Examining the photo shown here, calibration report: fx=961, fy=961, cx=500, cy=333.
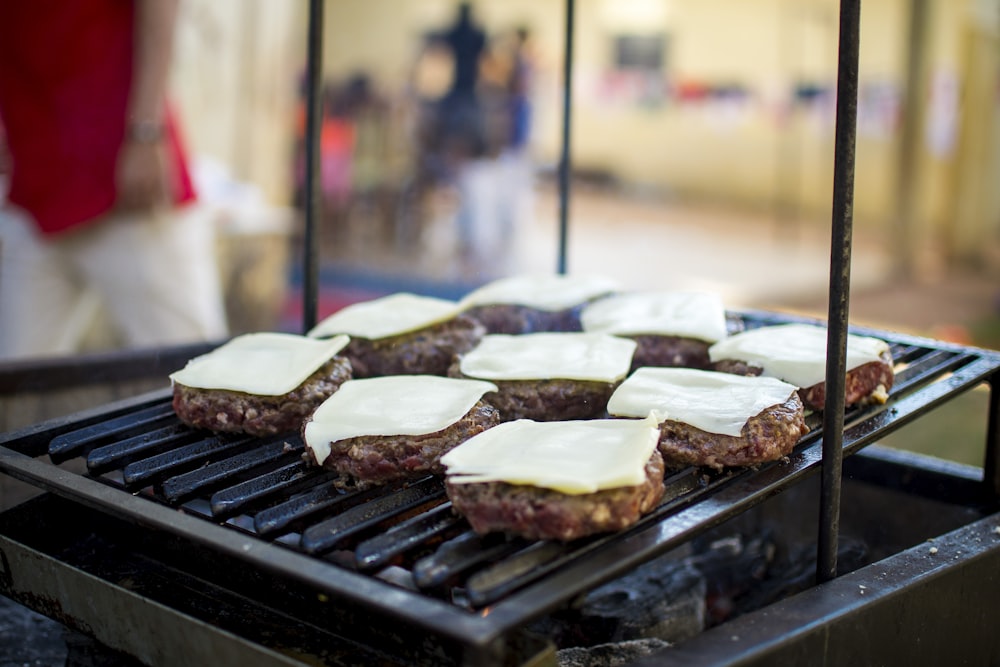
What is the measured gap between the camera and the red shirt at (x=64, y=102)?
374 centimetres

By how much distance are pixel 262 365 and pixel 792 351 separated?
1.30 metres

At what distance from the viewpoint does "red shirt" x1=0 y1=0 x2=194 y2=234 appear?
3740 mm

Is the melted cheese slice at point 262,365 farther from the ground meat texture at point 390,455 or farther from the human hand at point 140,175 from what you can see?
the human hand at point 140,175

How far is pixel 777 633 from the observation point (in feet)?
5.57

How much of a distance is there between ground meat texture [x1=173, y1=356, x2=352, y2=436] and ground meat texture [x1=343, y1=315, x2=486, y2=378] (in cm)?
33

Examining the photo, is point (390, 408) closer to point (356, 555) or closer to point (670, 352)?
point (356, 555)

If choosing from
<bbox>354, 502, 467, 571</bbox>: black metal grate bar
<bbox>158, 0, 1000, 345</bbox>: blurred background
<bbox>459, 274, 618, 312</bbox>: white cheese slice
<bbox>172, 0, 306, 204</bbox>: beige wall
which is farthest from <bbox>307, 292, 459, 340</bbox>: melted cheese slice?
<bbox>172, 0, 306, 204</bbox>: beige wall

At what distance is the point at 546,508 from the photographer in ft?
5.24

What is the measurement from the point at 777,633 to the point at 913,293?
11.1m

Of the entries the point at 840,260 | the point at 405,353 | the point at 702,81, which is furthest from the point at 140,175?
the point at 702,81

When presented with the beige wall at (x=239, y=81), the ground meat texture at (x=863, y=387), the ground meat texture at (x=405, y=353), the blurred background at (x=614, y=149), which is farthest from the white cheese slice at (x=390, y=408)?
the beige wall at (x=239, y=81)

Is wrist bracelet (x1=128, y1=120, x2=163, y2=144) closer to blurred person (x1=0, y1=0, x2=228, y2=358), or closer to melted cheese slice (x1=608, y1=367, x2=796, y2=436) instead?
blurred person (x1=0, y1=0, x2=228, y2=358)

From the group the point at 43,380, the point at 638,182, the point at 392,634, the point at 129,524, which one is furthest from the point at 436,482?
the point at 638,182

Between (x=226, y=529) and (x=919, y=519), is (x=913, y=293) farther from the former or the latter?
(x=226, y=529)
